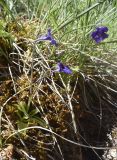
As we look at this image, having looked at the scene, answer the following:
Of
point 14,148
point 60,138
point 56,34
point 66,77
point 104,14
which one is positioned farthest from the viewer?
point 104,14

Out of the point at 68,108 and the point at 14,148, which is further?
the point at 68,108

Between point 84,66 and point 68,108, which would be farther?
point 84,66

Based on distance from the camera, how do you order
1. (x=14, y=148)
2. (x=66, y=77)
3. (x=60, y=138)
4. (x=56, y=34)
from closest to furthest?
(x=14, y=148) → (x=60, y=138) → (x=66, y=77) → (x=56, y=34)

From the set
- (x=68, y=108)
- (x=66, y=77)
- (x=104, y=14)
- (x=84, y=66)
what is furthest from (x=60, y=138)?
(x=104, y=14)

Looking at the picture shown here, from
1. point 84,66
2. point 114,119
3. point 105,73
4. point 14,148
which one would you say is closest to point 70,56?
point 84,66

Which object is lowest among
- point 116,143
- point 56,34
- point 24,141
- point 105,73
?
point 116,143

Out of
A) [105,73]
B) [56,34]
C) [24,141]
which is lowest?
[24,141]

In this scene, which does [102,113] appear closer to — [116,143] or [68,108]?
[116,143]

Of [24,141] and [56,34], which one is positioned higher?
[56,34]

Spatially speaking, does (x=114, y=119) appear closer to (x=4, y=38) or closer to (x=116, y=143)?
(x=116, y=143)
